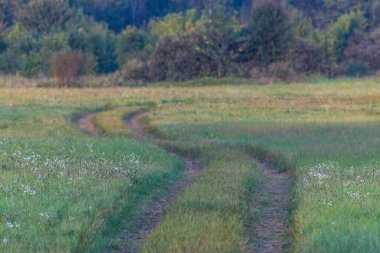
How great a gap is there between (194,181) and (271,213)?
2.60 metres

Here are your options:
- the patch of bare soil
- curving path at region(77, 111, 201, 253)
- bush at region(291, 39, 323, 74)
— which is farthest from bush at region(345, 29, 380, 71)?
the patch of bare soil

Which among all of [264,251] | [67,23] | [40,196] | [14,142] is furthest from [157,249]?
[67,23]

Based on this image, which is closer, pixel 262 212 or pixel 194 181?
pixel 262 212

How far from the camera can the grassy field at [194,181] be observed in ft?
33.9

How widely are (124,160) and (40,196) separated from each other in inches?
191

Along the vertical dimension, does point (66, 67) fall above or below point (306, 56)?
above

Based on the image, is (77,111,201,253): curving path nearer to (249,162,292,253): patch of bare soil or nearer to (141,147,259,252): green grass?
(141,147,259,252): green grass

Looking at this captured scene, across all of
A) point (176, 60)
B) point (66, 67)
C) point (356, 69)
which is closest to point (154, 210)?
point (66, 67)

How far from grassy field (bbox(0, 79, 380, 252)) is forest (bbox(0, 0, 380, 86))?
2775 cm

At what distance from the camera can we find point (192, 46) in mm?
62344

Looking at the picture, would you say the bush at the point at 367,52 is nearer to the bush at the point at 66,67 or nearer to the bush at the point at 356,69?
the bush at the point at 356,69

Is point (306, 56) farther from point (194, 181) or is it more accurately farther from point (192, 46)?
point (194, 181)

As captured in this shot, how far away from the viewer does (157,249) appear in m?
9.92

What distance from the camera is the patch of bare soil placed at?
10.9 m
